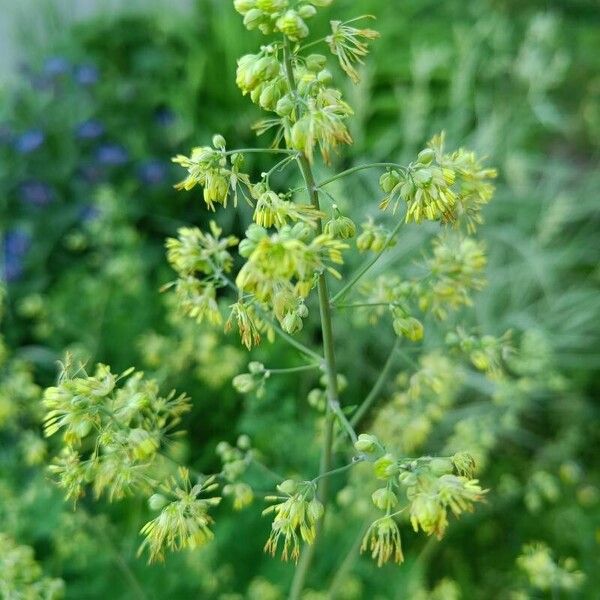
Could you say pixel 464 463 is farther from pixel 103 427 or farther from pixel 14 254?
pixel 14 254

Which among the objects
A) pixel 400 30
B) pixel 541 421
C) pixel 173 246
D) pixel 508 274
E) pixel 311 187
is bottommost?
pixel 541 421

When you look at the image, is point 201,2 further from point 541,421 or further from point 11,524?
point 11,524

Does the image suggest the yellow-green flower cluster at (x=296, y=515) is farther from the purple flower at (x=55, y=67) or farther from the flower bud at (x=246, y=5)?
the purple flower at (x=55, y=67)

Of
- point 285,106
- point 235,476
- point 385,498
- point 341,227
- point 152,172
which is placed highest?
point 285,106

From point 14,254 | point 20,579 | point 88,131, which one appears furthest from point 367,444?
point 88,131

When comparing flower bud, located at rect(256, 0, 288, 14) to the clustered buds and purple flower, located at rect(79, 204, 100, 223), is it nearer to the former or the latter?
the clustered buds

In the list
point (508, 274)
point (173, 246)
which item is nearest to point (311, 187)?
point (173, 246)

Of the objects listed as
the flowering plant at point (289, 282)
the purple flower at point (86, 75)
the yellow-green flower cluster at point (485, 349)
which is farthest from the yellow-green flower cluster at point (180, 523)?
the purple flower at point (86, 75)
